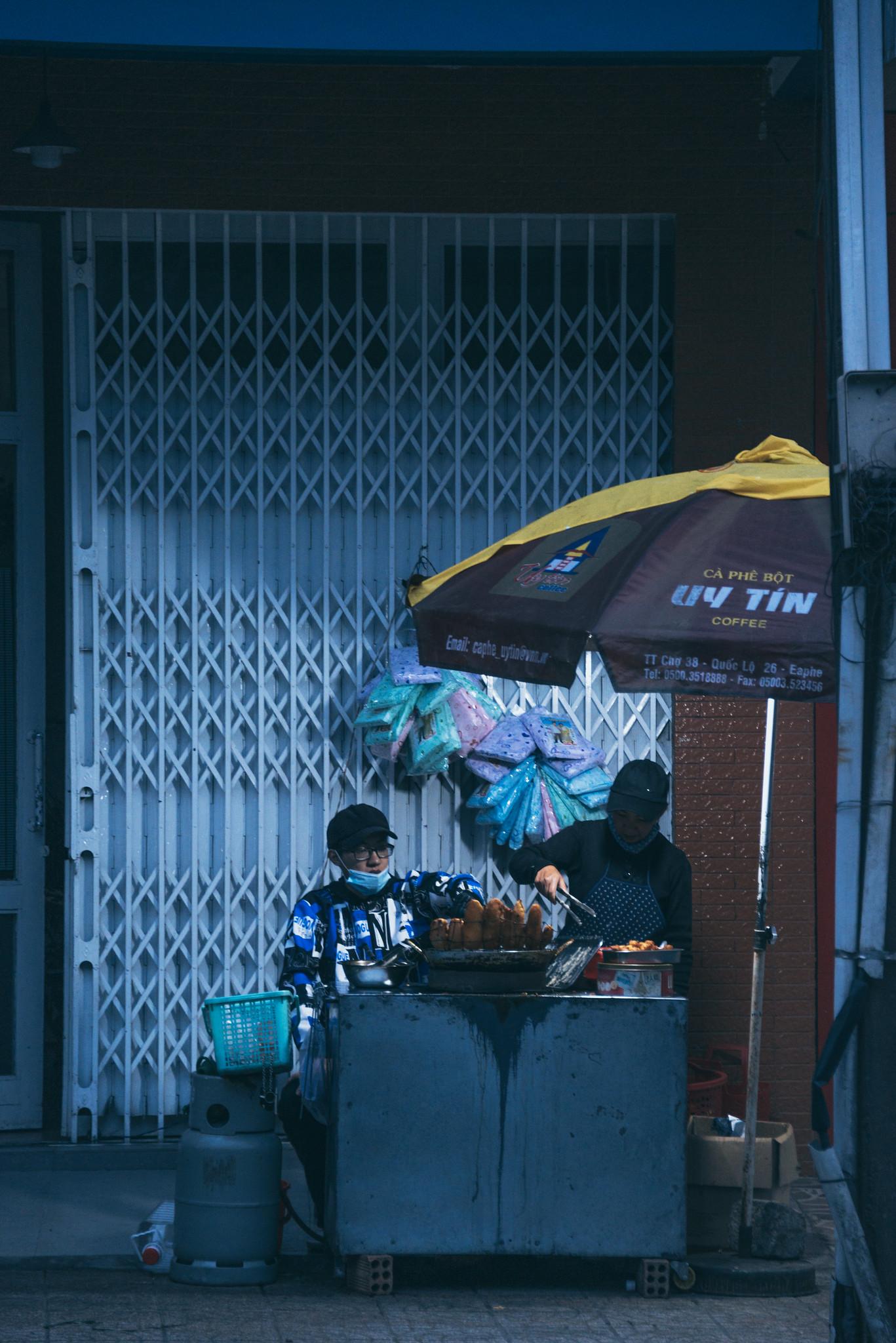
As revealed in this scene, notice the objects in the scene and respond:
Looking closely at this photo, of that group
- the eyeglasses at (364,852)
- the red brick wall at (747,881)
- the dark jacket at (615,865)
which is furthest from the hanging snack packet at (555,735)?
the eyeglasses at (364,852)

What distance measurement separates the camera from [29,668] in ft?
26.0

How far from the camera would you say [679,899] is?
6.74m

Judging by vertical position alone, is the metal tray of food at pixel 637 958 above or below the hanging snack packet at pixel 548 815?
below

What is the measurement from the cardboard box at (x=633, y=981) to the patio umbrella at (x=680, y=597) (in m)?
0.36

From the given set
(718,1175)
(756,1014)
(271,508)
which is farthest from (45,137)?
(718,1175)

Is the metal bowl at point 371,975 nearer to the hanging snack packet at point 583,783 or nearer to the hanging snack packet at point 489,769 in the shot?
the hanging snack packet at point 489,769

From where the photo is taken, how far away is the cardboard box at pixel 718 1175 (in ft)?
20.3

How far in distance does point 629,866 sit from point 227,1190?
1.98m

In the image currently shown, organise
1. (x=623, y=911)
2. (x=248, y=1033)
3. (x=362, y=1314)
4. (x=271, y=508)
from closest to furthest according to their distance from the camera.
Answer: (x=362, y=1314) → (x=248, y=1033) → (x=623, y=911) → (x=271, y=508)

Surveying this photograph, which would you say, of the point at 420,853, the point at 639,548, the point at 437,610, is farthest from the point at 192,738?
the point at 639,548

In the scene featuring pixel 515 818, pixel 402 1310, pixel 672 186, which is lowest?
pixel 402 1310

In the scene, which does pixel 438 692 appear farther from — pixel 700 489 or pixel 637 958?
pixel 700 489

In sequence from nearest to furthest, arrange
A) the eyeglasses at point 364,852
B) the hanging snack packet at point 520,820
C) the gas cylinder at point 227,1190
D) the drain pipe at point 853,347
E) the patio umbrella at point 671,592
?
the drain pipe at point 853,347 → the patio umbrella at point 671,592 → the gas cylinder at point 227,1190 → the eyeglasses at point 364,852 → the hanging snack packet at point 520,820

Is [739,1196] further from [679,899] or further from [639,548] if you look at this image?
[639,548]
